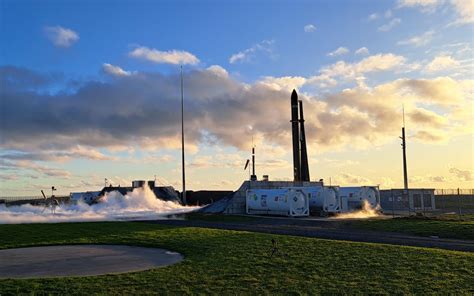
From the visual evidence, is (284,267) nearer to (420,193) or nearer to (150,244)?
(150,244)

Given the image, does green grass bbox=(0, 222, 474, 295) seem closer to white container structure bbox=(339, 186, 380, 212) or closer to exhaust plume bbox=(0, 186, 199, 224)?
exhaust plume bbox=(0, 186, 199, 224)

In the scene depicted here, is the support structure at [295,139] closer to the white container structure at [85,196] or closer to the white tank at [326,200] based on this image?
the white tank at [326,200]

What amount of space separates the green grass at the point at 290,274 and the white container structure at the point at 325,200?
31940mm

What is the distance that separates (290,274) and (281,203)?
121 feet

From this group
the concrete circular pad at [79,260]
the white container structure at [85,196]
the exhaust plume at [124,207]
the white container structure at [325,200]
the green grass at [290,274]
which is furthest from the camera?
the white container structure at [85,196]

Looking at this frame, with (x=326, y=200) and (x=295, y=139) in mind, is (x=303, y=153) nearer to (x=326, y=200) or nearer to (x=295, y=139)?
(x=295, y=139)

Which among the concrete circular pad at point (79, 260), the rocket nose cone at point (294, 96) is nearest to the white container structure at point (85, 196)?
the rocket nose cone at point (294, 96)

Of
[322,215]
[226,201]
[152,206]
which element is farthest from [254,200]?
[152,206]

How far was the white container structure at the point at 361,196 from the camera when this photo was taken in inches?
2194

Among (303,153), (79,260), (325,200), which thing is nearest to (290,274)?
(79,260)

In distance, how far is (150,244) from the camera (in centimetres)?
2261

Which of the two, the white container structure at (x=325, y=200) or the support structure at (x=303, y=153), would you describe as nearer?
the white container structure at (x=325, y=200)

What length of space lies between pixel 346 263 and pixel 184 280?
5.81 metres

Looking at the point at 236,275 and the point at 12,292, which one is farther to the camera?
the point at 236,275
